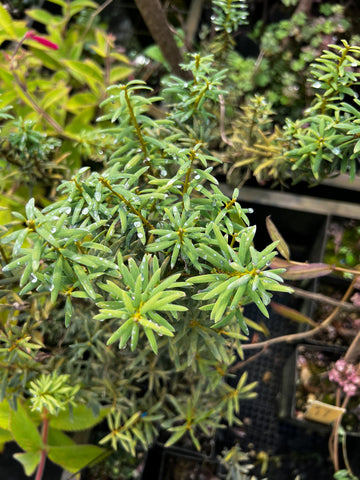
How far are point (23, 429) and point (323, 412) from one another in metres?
0.88

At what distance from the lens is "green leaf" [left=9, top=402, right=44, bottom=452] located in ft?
3.51

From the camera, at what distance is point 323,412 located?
4.01ft

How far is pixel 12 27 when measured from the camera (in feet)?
4.78

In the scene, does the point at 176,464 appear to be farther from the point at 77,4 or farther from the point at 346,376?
the point at 77,4

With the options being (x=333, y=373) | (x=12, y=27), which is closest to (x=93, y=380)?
(x=333, y=373)

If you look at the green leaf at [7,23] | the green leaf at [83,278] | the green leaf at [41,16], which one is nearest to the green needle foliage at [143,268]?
the green leaf at [83,278]

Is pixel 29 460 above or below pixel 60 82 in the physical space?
below

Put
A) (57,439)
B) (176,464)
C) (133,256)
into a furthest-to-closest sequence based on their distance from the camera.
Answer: (176,464)
(57,439)
(133,256)

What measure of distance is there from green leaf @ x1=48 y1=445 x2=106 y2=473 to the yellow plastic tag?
66 cm

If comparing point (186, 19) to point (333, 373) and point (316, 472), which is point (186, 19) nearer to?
point (333, 373)

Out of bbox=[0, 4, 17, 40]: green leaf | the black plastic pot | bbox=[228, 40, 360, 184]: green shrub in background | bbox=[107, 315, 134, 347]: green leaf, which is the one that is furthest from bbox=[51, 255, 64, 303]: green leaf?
bbox=[0, 4, 17, 40]: green leaf

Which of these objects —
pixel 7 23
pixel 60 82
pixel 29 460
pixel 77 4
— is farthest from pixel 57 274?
pixel 77 4

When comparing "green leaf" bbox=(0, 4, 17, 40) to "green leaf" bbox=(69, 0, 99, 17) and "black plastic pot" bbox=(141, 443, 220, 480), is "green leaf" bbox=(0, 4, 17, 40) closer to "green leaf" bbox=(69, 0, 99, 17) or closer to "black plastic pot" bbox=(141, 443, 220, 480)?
"green leaf" bbox=(69, 0, 99, 17)

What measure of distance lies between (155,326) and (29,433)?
749 mm
